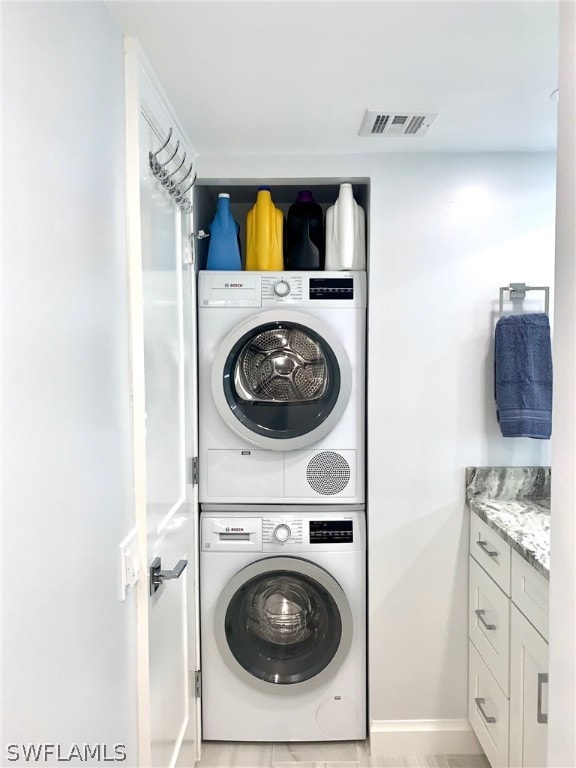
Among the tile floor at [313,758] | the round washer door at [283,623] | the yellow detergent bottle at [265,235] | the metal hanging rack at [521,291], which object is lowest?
the tile floor at [313,758]

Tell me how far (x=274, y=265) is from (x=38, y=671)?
178cm

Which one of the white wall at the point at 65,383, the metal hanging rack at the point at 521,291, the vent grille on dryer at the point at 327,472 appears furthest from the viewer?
the vent grille on dryer at the point at 327,472

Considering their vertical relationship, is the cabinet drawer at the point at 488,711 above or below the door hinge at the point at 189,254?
below

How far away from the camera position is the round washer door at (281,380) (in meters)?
2.26

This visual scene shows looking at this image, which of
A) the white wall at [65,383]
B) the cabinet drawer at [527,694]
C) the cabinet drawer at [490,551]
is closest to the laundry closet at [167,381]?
the white wall at [65,383]

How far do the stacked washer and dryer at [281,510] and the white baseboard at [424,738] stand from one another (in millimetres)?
84

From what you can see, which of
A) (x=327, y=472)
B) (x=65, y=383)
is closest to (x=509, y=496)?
(x=327, y=472)

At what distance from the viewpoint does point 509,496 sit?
7.58 ft

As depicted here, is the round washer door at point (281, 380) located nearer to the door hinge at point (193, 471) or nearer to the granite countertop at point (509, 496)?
the door hinge at point (193, 471)

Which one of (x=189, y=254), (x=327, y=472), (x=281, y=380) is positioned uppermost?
(x=189, y=254)

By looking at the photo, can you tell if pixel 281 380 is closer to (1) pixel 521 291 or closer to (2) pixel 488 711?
(1) pixel 521 291

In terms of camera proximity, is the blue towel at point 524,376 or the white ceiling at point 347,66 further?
the blue towel at point 524,376

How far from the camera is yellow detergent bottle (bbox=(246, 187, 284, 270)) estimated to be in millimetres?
2365

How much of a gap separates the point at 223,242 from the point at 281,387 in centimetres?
65
